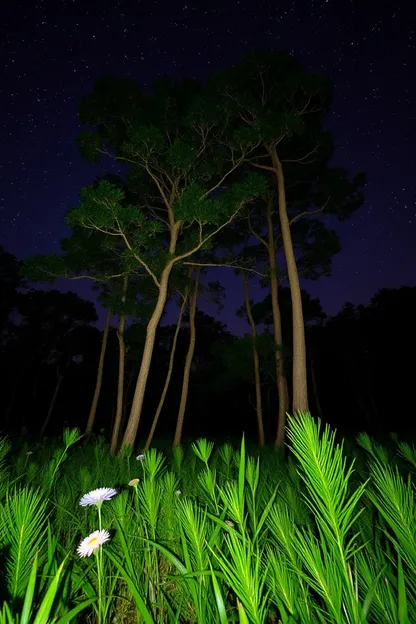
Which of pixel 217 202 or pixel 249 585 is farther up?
pixel 217 202

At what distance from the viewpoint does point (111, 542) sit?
4.75 feet

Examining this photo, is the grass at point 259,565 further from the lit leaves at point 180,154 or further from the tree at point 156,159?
the lit leaves at point 180,154

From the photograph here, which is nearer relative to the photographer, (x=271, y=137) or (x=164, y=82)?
(x=271, y=137)

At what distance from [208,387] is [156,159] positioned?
27.1 m

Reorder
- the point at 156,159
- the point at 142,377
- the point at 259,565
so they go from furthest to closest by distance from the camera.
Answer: the point at 156,159 → the point at 142,377 → the point at 259,565

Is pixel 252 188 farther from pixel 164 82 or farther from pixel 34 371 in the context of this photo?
pixel 34 371

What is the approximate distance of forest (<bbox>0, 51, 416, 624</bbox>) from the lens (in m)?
0.78

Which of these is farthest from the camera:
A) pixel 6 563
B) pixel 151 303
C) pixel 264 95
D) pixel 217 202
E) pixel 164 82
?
pixel 151 303

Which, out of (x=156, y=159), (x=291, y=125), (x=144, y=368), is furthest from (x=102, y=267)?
(x=291, y=125)

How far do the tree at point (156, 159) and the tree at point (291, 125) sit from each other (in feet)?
2.27

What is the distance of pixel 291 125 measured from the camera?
29.6ft

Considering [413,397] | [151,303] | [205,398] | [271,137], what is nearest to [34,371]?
[205,398]

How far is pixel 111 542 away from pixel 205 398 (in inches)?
1535

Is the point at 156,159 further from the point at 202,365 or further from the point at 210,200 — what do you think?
the point at 202,365
